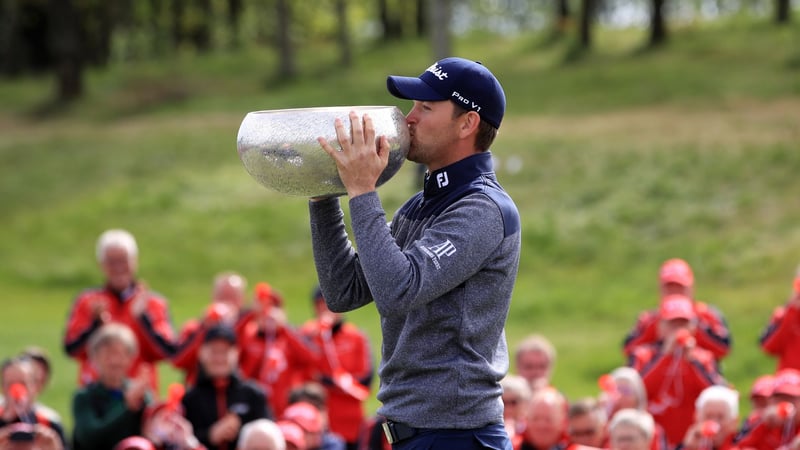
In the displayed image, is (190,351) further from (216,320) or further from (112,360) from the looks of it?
(112,360)

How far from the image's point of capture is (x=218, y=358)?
8320 millimetres

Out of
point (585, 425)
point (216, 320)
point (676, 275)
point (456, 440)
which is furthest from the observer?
point (676, 275)

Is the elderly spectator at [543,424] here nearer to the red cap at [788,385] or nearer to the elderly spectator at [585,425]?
the elderly spectator at [585,425]

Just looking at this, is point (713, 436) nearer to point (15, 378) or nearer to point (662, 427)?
point (662, 427)

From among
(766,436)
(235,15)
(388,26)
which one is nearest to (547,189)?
(766,436)

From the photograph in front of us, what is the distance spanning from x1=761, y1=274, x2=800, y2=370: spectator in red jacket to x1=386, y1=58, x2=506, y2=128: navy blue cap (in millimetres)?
6014

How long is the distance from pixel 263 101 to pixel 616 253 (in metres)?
14.9

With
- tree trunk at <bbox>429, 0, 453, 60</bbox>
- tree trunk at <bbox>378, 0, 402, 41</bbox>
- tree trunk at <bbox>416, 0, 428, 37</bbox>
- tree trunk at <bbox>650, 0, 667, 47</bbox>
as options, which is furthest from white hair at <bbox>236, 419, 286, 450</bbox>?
tree trunk at <bbox>416, 0, 428, 37</bbox>

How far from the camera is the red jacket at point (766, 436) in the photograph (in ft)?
24.9

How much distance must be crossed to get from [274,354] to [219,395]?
1.81 metres

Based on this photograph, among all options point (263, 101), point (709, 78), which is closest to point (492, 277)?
point (709, 78)

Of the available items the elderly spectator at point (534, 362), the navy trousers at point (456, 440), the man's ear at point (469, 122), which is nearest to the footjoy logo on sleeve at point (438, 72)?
the man's ear at point (469, 122)

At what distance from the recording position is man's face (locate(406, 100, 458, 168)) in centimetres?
379

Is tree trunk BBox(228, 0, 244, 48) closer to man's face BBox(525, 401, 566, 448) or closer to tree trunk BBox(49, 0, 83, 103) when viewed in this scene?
tree trunk BBox(49, 0, 83, 103)
